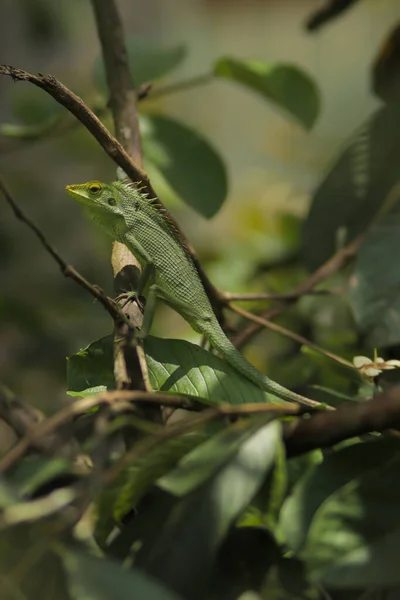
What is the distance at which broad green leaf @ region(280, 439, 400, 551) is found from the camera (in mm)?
773

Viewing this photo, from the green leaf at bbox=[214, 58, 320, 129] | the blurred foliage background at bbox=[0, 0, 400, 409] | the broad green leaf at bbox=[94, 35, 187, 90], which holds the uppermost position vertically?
the broad green leaf at bbox=[94, 35, 187, 90]

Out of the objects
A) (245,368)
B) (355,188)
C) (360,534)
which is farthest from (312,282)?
(360,534)

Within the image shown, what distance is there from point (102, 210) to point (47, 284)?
1949 mm

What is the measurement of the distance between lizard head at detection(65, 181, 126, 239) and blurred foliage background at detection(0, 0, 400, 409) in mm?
192

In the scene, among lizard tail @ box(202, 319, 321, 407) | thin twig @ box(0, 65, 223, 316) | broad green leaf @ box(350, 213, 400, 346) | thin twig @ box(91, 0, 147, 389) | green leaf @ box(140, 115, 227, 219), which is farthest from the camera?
green leaf @ box(140, 115, 227, 219)

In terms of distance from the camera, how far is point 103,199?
1652 mm

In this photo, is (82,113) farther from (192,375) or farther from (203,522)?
(203,522)

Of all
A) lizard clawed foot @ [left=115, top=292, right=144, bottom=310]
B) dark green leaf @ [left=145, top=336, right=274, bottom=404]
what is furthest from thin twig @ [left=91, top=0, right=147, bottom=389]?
dark green leaf @ [left=145, top=336, right=274, bottom=404]

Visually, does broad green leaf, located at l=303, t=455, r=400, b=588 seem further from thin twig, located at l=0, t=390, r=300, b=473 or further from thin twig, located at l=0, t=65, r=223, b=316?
thin twig, located at l=0, t=65, r=223, b=316

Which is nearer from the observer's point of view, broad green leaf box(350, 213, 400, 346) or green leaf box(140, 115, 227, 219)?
broad green leaf box(350, 213, 400, 346)

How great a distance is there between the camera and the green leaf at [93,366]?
98 cm

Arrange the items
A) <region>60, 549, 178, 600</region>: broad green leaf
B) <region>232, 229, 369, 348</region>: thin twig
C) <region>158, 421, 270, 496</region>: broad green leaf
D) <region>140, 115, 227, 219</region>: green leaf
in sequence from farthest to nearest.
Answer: <region>140, 115, 227, 219</region>: green leaf → <region>232, 229, 369, 348</region>: thin twig → <region>158, 421, 270, 496</region>: broad green leaf → <region>60, 549, 178, 600</region>: broad green leaf

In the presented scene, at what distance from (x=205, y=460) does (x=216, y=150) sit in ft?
4.20

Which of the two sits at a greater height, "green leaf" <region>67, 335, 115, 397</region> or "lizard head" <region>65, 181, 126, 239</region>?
"lizard head" <region>65, 181, 126, 239</region>
